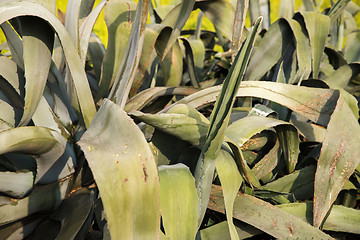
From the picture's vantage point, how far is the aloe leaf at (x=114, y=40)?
38.2 inches

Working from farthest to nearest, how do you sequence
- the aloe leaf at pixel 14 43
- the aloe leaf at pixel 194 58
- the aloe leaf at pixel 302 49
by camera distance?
the aloe leaf at pixel 194 58 → the aloe leaf at pixel 302 49 → the aloe leaf at pixel 14 43

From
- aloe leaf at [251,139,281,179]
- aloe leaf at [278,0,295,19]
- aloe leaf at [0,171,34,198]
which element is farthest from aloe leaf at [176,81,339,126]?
aloe leaf at [278,0,295,19]

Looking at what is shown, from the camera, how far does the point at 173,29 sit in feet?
3.18

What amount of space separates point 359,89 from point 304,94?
477mm

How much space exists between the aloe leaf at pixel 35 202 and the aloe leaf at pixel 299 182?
1.53ft

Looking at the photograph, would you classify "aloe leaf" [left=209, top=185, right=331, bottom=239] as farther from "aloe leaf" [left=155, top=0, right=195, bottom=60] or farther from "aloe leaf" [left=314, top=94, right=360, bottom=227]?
"aloe leaf" [left=155, top=0, right=195, bottom=60]

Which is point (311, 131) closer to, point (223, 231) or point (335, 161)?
point (335, 161)

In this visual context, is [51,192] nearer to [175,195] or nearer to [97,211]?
[97,211]

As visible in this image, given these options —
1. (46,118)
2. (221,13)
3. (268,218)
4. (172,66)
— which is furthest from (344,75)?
(46,118)

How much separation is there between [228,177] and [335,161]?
0.77 feet

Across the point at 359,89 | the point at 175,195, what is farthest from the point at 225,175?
the point at 359,89

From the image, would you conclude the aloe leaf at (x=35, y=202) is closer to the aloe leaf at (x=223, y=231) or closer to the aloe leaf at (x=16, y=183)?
the aloe leaf at (x=16, y=183)

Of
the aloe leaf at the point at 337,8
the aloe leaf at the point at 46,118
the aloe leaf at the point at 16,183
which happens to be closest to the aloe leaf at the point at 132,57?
the aloe leaf at the point at 46,118

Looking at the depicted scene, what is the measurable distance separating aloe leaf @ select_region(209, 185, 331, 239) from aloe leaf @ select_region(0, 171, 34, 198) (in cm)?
34
